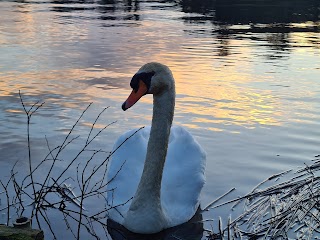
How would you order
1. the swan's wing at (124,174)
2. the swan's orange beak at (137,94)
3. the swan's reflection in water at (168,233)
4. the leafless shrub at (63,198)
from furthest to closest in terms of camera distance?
the swan's wing at (124,174)
the swan's reflection in water at (168,233)
the swan's orange beak at (137,94)
the leafless shrub at (63,198)

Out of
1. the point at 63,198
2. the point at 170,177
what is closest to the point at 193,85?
the point at 170,177

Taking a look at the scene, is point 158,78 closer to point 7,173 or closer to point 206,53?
point 7,173

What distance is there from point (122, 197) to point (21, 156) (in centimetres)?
247

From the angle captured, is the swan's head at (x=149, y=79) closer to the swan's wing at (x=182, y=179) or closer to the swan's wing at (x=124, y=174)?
the swan's wing at (x=124, y=174)

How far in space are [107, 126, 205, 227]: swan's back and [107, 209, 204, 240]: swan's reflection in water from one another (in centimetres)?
8

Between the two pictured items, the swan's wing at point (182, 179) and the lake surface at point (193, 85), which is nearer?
the swan's wing at point (182, 179)

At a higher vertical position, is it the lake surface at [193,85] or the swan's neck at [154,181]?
the swan's neck at [154,181]

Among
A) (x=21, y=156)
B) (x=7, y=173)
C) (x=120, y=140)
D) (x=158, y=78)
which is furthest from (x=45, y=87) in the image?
(x=158, y=78)

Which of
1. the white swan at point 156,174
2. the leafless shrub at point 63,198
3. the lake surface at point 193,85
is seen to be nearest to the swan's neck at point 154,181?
the white swan at point 156,174

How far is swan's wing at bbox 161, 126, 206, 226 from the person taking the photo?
574 cm

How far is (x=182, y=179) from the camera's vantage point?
599 cm

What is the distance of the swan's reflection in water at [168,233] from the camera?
552cm

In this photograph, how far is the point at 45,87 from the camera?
12367mm

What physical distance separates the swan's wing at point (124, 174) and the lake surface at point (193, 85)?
2.79 feet
